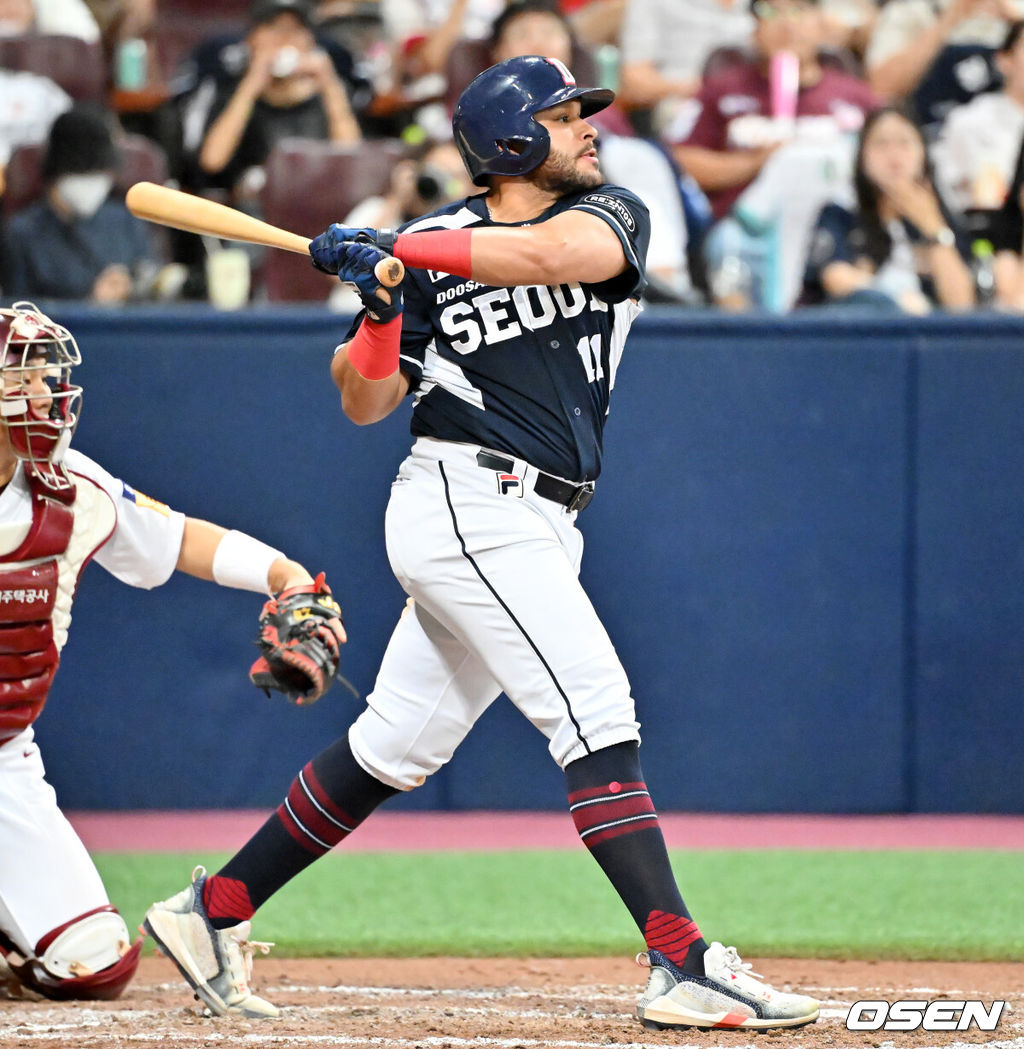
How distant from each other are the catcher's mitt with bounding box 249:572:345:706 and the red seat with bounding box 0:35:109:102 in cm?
479

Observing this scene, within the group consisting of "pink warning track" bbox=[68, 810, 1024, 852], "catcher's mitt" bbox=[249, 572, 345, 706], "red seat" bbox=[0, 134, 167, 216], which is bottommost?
"pink warning track" bbox=[68, 810, 1024, 852]

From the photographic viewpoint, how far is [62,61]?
7.08m

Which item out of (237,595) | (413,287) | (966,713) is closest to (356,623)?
(237,595)

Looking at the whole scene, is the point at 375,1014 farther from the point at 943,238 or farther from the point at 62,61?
the point at 62,61

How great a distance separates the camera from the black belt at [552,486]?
117 inches

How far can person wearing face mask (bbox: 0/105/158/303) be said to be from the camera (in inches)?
233

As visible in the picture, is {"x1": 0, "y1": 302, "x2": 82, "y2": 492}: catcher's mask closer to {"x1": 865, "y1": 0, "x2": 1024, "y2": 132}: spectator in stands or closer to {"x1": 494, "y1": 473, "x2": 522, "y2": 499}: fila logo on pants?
{"x1": 494, "y1": 473, "x2": 522, "y2": 499}: fila logo on pants

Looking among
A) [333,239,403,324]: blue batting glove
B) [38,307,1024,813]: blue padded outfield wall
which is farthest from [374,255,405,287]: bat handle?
[38,307,1024,813]: blue padded outfield wall

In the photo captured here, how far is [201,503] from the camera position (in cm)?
517

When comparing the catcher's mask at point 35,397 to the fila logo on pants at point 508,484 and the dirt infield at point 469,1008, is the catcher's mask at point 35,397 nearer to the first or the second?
the fila logo on pants at point 508,484

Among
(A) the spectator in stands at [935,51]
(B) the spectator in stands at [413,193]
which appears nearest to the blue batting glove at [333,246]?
(B) the spectator in stands at [413,193]

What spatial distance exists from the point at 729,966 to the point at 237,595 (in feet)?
8.96

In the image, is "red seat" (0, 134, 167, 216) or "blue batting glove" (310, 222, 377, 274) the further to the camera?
"red seat" (0, 134, 167, 216)

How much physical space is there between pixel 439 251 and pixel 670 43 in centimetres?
531
